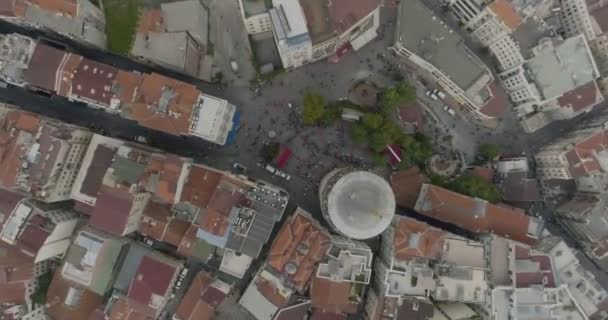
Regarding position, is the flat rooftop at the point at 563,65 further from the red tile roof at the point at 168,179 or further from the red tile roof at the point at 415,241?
the red tile roof at the point at 168,179

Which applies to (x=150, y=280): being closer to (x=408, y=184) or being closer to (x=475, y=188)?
(x=408, y=184)

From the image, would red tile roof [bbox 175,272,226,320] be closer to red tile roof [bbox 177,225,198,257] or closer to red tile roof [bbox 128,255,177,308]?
red tile roof [bbox 128,255,177,308]

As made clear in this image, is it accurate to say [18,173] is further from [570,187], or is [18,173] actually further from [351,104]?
[570,187]

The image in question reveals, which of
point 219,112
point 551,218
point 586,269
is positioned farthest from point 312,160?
point 586,269

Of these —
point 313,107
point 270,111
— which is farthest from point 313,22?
point 270,111

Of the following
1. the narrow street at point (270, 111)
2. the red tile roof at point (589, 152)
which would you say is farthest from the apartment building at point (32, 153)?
the red tile roof at point (589, 152)
